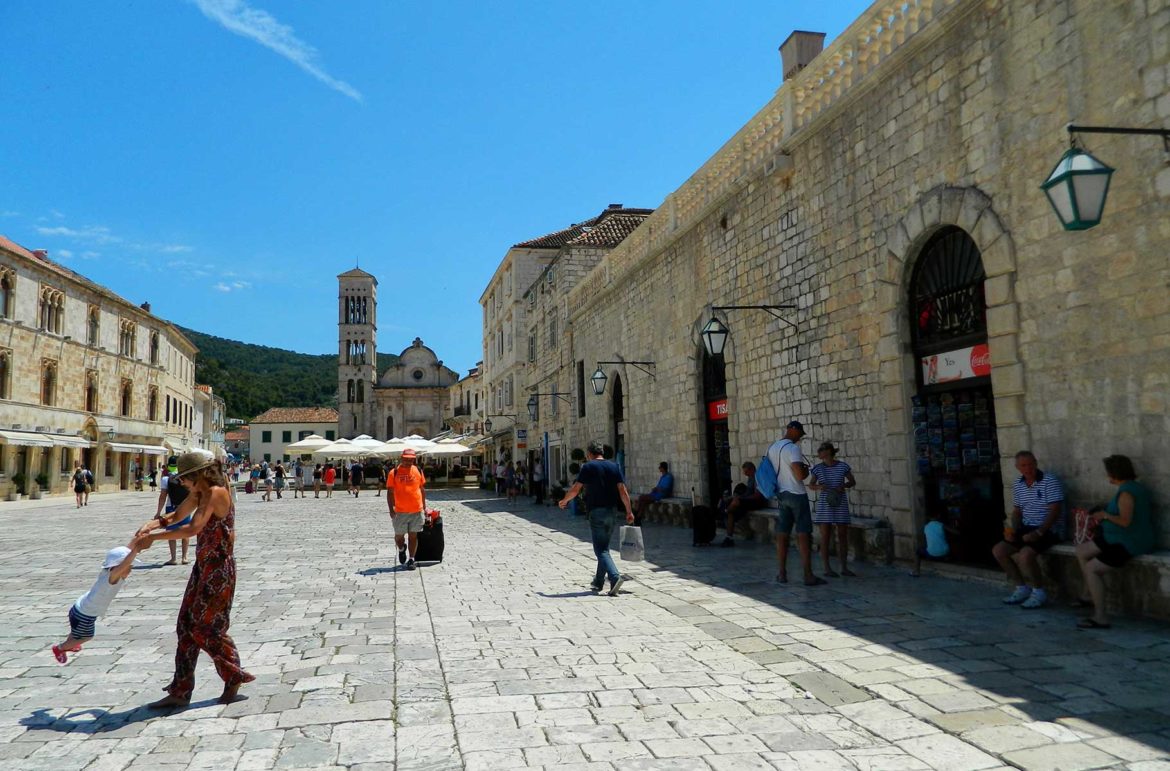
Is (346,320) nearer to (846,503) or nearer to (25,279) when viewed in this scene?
(25,279)

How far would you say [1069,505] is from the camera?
6582mm

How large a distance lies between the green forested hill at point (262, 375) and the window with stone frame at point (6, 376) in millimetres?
65923

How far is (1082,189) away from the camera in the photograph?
5172 mm

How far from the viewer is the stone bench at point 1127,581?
5.54m

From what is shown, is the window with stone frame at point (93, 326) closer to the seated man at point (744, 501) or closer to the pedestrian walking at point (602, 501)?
the seated man at point (744, 501)

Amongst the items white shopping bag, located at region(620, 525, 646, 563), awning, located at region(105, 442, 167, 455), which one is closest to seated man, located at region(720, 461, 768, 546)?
white shopping bag, located at region(620, 525, 646, 563)

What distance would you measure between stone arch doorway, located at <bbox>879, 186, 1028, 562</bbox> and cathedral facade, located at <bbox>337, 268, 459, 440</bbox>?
66.6m

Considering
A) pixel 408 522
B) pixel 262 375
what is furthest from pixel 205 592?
pixel 262 375

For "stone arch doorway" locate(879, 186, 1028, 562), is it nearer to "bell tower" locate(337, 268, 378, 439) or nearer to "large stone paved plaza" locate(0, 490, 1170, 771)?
"large stone paved plaza" locate(0, 490, 1170, 771)

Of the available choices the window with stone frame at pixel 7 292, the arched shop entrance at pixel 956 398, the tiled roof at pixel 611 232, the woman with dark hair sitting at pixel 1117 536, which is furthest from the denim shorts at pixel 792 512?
the window with stone frame at pixel 7 292

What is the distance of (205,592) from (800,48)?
474 inches

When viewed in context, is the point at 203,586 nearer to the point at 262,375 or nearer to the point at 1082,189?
the point at 1082,189

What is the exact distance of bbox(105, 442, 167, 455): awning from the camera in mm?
38656

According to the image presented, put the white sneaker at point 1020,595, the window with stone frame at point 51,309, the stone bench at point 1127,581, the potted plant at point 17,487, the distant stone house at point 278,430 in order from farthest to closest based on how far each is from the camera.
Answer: the distant stone house at point 278,430, the window with stone frame at point 51,309, the potted plant at point 17,487, the white sneaker at point 1020,595, the stone bench at point 1127,581
